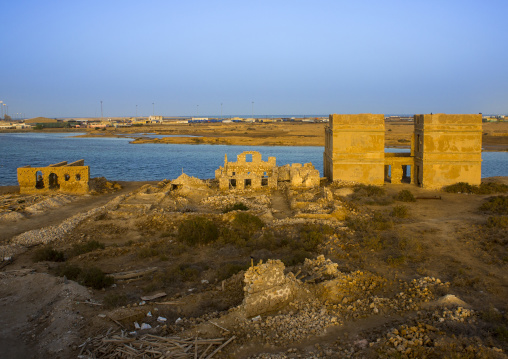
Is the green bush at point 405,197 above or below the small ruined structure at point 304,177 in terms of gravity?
below

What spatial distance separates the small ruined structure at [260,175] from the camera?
24697 mm

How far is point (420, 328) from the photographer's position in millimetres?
7684

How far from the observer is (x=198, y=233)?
15.1 metres

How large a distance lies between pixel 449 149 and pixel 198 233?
17149mm

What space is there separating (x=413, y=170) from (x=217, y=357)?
22.7m

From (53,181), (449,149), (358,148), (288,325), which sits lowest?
(288,325)

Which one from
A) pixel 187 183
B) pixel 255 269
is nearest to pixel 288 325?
pixel 255 269

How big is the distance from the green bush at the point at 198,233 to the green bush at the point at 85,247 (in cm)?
275

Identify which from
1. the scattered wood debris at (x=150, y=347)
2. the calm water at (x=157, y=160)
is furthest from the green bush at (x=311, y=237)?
the calm water at (x=157, y=160)

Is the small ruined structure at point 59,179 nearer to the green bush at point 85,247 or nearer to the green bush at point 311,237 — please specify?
the green bush at point 85,247

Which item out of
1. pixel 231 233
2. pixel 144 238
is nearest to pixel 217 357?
pixel 231 233

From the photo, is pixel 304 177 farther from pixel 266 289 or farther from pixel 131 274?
pixel 266 289

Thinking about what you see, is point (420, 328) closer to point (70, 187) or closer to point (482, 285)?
point (482, 285)

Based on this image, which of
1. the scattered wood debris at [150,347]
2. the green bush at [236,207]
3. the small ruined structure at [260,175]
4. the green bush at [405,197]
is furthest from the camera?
the small ruined structure at [260,175]
